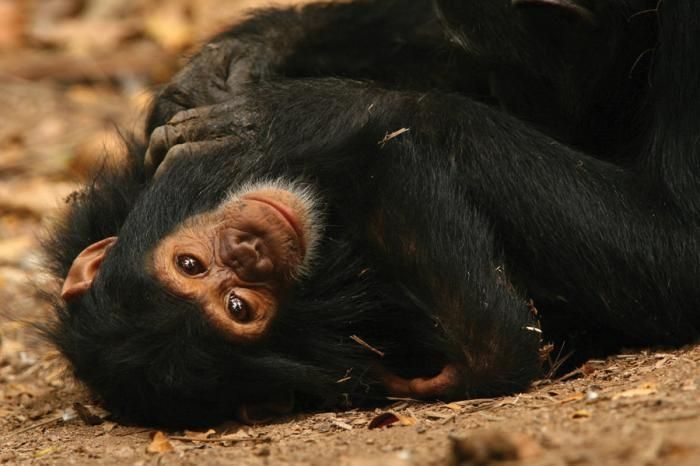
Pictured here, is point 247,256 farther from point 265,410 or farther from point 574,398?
point 574,398

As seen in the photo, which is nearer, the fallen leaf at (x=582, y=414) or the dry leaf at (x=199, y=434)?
the fallen leaf at (x=582, y=414)

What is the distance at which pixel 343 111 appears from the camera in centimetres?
538

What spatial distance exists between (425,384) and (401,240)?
630mm

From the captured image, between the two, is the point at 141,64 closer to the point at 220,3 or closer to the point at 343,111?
the point at 220,3

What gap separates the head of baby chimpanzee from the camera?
489cm

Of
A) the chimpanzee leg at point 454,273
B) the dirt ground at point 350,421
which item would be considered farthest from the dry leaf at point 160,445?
the chimpanzee leg at point 454,273

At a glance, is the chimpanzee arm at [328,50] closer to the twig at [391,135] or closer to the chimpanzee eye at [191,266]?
the twig at [391,135]

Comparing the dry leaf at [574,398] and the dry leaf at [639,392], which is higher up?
the dry leaf at [574,398]

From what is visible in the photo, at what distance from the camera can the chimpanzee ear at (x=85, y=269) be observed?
5.26 m

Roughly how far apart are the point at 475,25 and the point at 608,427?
2.42 m

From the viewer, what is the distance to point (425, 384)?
5062 mm

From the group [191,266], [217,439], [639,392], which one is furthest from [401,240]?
[639,392]

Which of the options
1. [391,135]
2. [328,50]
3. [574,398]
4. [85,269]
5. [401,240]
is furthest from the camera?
[328,50]

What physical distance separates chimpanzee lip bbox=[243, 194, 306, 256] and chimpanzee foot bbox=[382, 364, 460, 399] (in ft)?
2.31
